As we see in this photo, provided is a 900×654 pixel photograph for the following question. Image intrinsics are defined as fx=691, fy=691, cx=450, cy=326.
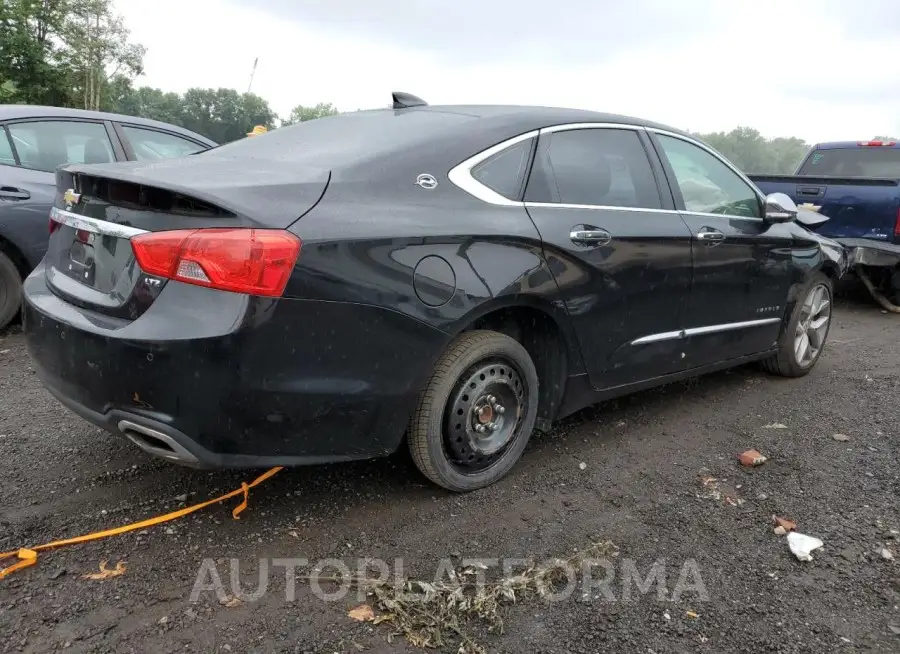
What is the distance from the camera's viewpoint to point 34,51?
32062 millimetres

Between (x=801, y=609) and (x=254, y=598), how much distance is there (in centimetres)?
180

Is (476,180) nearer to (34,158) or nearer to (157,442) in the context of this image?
(157,442)

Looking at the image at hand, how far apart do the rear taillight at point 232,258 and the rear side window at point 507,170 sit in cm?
95

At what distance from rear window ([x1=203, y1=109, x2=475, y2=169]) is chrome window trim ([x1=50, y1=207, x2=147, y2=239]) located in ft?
2.10

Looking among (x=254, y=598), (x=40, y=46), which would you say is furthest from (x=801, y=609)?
(x=40, y=46)

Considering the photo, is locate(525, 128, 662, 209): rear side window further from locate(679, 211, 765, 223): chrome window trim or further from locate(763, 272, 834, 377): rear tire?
locate(763, 272, 834, 377): rear tire

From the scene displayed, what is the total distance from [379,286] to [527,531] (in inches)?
44.5

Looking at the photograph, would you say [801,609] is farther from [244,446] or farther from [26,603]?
[26,603]

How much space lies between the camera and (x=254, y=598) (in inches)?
87.6

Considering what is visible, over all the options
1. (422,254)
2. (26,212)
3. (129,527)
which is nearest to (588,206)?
(422,254)

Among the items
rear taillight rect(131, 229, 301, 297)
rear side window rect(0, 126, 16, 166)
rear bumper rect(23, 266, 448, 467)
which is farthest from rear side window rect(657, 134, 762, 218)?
rear side window rect(0, 126, 16, 166)

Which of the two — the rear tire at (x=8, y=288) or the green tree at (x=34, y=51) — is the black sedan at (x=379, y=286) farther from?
the green tree at (x=34, y=51)

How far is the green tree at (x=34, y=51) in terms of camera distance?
3084cm

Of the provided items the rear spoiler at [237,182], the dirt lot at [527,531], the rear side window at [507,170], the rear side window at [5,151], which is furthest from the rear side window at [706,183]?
the rear side window at [5,151]
